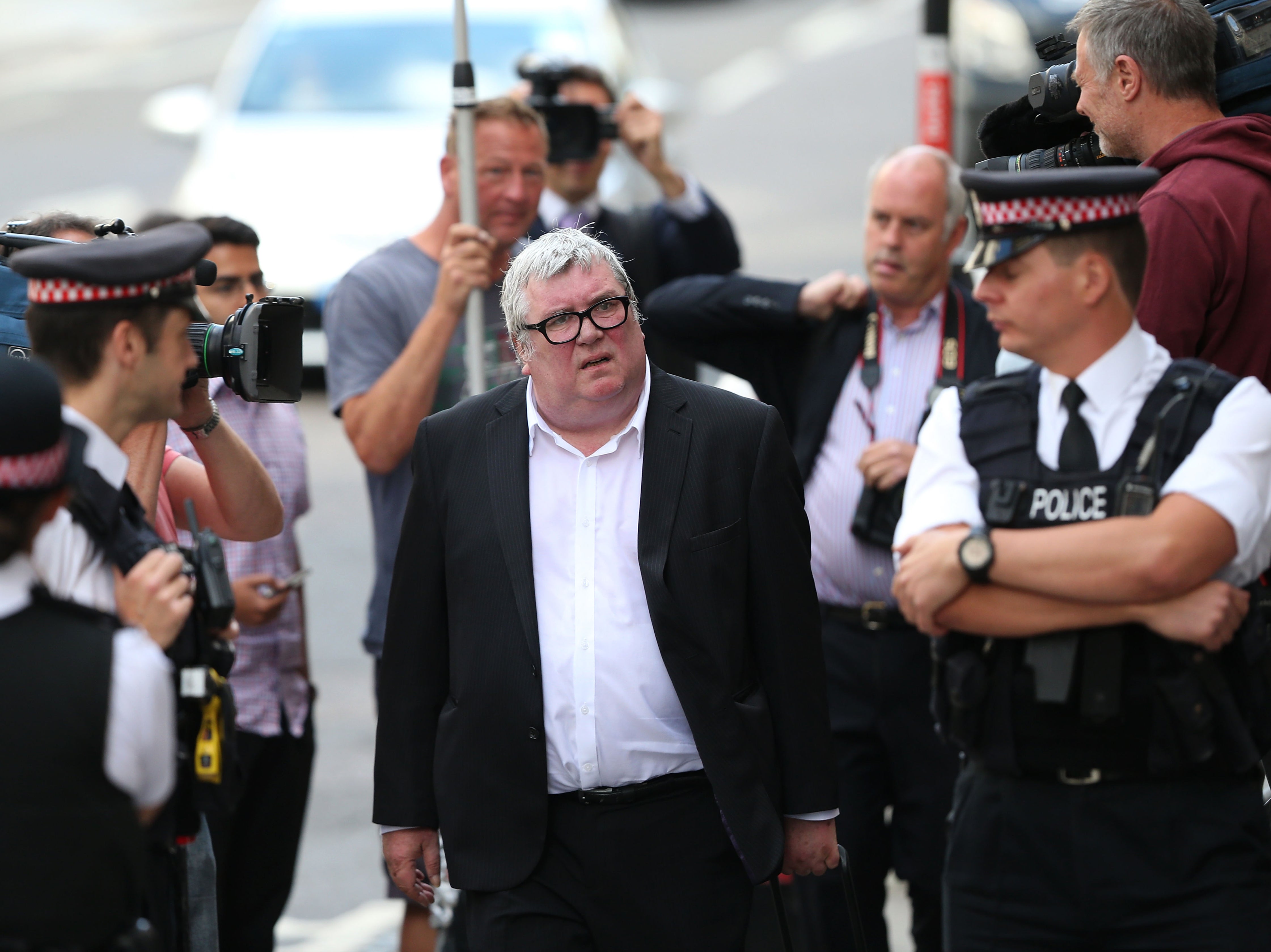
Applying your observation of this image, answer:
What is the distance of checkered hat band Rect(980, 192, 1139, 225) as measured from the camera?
123 inches

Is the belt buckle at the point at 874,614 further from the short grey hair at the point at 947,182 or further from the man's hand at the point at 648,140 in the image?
the man's hand at the point at 648,140

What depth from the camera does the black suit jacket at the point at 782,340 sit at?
4.74 meters

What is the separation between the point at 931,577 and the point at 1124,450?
41 cm

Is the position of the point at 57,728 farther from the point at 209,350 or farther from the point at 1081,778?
the point at 1081,778

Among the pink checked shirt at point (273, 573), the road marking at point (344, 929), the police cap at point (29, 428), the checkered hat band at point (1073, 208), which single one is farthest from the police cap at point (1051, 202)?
the road marking at point (344, 929)

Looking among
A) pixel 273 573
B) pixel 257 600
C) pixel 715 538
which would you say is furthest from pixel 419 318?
pixel 715 538

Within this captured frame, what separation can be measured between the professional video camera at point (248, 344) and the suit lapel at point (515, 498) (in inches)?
17.1

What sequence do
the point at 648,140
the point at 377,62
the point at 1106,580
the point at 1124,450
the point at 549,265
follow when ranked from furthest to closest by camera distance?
the point at 377,62
the point at 648,140
the point at 549,265
the point at 1124,450
the point at 1106,580

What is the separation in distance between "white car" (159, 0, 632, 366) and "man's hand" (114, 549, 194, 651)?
275 inches

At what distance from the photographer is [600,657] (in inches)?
138

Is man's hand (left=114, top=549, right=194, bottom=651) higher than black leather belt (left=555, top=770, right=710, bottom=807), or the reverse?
man's hand (left=114, top=549, right=194, bottom=651)

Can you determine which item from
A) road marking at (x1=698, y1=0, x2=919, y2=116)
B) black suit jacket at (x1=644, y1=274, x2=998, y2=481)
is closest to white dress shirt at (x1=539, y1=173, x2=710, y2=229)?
black suit jacket at (x1=644, y1=274, x2=998, y2=481)

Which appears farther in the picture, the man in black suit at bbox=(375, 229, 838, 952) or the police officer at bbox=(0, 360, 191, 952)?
the man in black suit at bbox=(375, 229, 838, 952)

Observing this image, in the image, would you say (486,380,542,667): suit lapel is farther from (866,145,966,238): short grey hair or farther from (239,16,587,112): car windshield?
(239,16,587,112): car windshield
